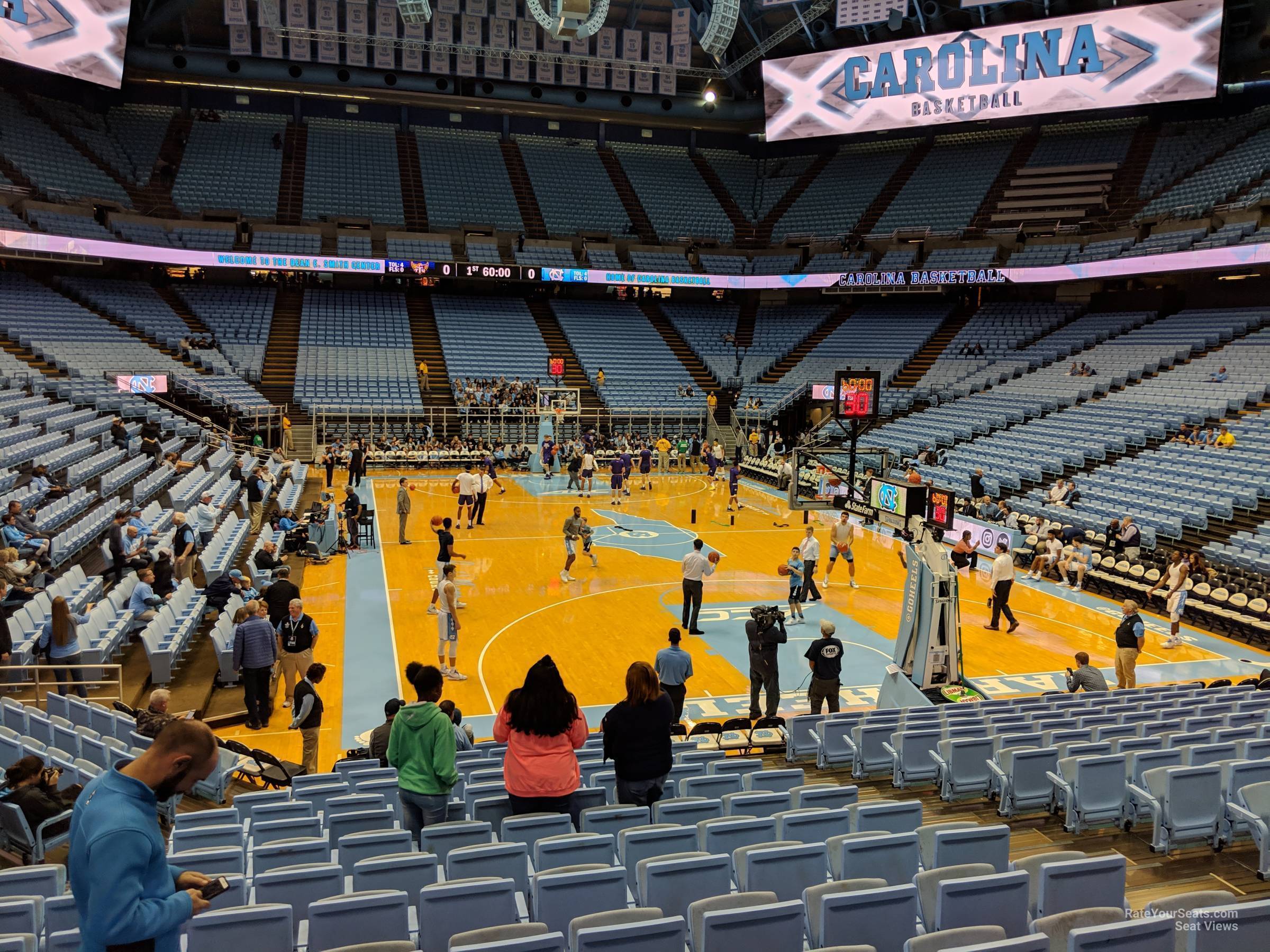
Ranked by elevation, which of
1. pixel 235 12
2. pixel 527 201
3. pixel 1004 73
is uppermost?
pixel 235 12

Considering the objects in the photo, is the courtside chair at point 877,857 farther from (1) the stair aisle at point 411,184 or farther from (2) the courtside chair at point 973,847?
(1) the stair aisle at point 411,184

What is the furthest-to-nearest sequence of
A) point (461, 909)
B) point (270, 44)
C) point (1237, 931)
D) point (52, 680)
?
point (270, 44), point (52, 680), point (461, 909), point (1237, 931)

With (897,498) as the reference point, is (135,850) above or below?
below

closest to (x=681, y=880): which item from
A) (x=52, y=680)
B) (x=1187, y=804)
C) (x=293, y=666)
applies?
(x=1187, y=804)

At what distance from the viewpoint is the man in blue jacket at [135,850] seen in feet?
8.83

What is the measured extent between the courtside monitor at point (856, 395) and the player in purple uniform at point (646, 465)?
1664 cm

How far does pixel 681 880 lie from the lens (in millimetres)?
4734

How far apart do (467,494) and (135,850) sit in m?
20.7

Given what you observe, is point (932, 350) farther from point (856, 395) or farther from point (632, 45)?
point (856, 395)

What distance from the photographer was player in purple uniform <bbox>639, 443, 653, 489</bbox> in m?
33.1

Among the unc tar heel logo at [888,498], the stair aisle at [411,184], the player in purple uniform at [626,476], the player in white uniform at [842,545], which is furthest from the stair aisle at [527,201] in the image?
the unc tar heel logo at [888,498]

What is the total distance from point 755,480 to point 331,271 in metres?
24.3

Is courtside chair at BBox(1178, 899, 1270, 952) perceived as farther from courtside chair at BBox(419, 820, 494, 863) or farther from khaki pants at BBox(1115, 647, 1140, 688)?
khaki pants at BBox(1115, 647, 1140, 688)

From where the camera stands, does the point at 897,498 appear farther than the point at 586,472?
No
